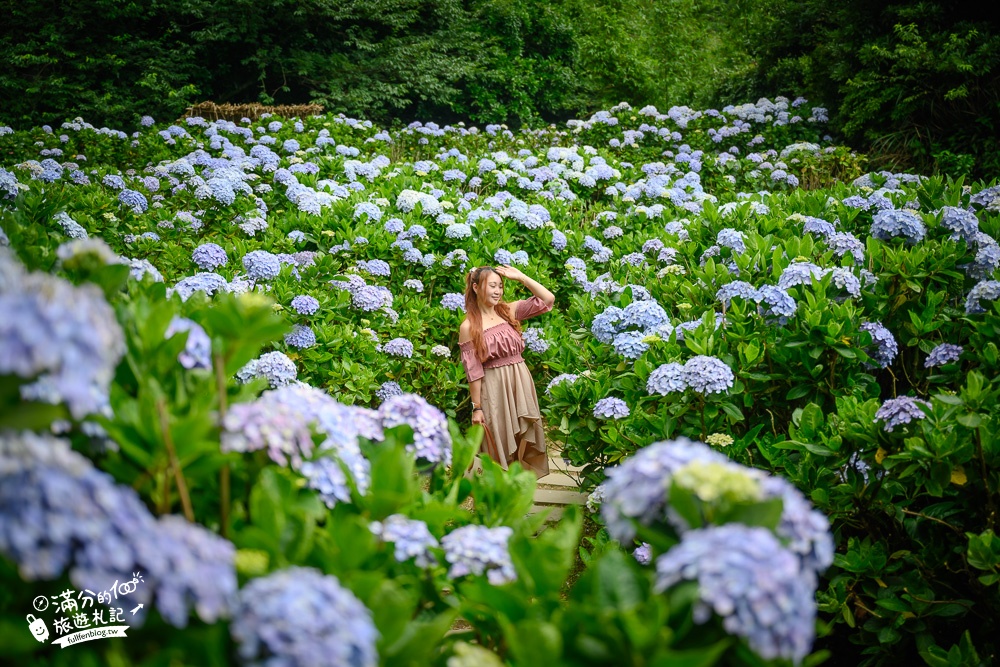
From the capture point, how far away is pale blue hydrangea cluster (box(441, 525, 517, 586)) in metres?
1.35

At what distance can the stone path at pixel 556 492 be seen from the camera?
453 centimetres

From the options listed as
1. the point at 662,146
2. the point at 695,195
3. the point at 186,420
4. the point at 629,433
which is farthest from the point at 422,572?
the point at 662,146

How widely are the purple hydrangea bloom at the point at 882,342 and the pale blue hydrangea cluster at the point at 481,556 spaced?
221 cm

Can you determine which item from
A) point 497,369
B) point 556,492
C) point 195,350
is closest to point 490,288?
point 497,369

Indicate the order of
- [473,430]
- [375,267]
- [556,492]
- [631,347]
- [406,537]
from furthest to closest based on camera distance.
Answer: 1. [375,267]
2. [556,492]
3. [631,347]
4. [473,430]
5. [406,537]

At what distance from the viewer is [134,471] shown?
1124mm

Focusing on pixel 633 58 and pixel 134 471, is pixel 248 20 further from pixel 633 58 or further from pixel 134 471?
pixel 134 471

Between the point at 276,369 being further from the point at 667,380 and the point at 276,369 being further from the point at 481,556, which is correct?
the point at 481,556

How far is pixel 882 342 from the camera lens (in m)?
3.04

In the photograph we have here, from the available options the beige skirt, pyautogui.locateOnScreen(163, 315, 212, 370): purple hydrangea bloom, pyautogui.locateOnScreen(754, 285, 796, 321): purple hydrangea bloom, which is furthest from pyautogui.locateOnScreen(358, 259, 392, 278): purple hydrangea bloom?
pyautogui.locateOnScreen(163, 315, 212, 370): purple hydrangea bloom

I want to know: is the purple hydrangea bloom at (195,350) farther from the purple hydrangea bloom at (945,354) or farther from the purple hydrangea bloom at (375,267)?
the purple hydrangea bloom at (375,267)

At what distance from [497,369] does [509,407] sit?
24cm

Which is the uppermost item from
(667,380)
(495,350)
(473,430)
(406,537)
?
(406,537)

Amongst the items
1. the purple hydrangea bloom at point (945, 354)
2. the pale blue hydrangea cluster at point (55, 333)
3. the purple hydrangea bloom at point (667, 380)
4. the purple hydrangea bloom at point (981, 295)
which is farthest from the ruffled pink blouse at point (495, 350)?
the pale blue hydrangea cluster at point (55, 333)
